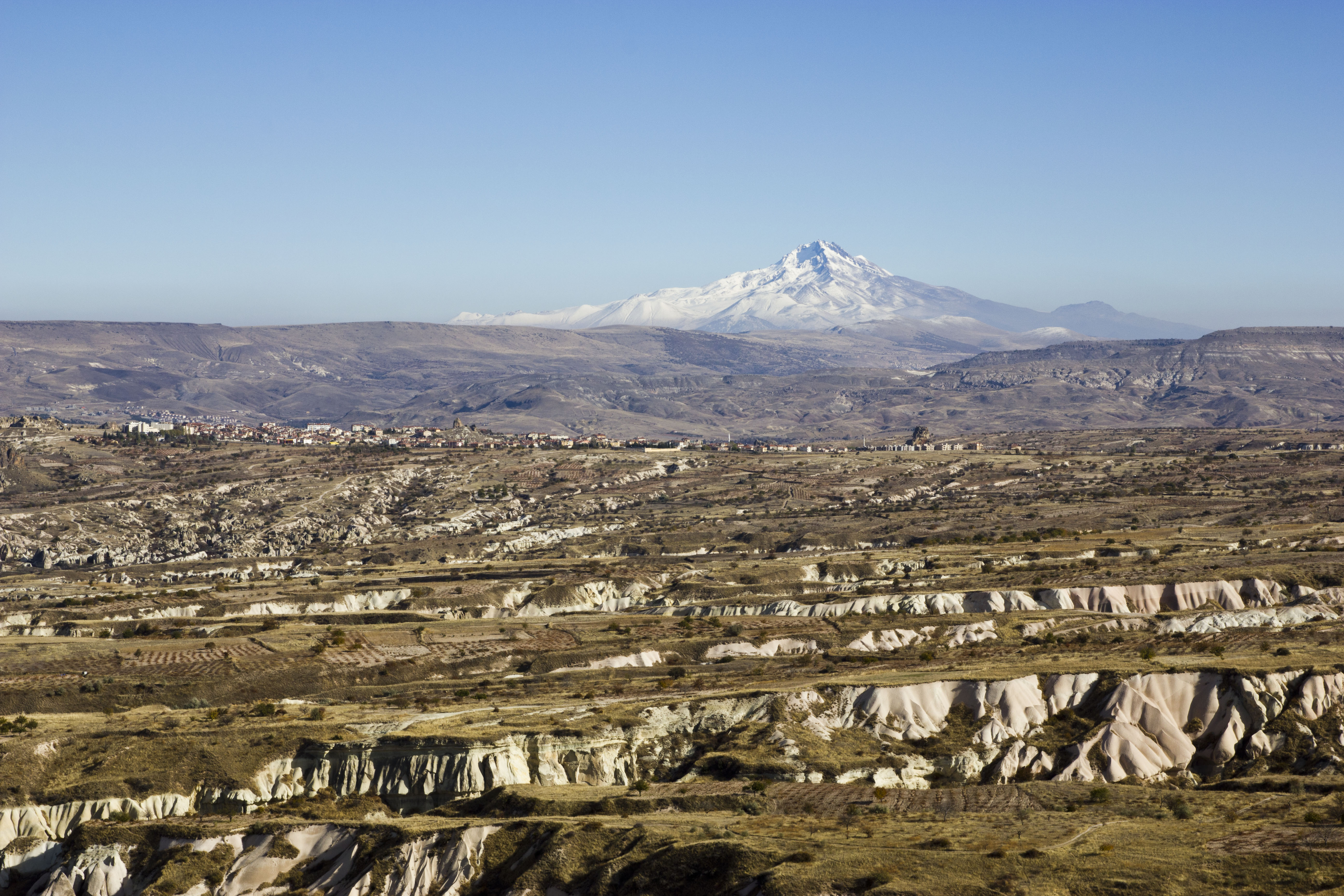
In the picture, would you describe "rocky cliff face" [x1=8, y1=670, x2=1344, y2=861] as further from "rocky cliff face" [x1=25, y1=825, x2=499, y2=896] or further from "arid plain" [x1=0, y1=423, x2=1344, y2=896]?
"rocky cliff face" [x1=25, y1=825, x2=499, y2=896]

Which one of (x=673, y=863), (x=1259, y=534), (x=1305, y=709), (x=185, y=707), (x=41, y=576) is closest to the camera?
(x=673, y=863)

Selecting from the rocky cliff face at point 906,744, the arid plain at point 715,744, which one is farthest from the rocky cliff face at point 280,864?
the rocky cliff face at point 906,744

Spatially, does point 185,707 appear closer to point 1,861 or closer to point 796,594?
point 1,861

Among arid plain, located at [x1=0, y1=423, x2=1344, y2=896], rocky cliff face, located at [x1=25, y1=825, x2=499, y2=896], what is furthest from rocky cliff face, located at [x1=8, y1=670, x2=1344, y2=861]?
rocky cliff face, located at [x1=25, y1=825, x2=499, y2=896]

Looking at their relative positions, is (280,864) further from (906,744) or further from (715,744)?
(906,744)

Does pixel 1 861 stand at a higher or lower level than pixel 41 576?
higher

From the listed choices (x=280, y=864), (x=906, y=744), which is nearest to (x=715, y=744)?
(x=906, y=744)

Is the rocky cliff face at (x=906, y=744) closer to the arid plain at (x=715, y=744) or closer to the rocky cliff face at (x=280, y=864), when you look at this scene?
the arid plain at (x=715, y=744)

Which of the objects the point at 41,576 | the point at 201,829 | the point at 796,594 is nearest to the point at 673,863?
the point at 201,829

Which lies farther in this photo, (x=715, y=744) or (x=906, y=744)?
(x=906, y=744)

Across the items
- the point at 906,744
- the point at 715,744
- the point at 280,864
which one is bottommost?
the point at 280,864

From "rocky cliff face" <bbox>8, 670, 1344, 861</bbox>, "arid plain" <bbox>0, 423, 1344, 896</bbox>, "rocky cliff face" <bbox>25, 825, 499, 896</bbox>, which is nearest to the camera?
"arid plain" <bbox>0, 423, 1344, 896</bbox>
